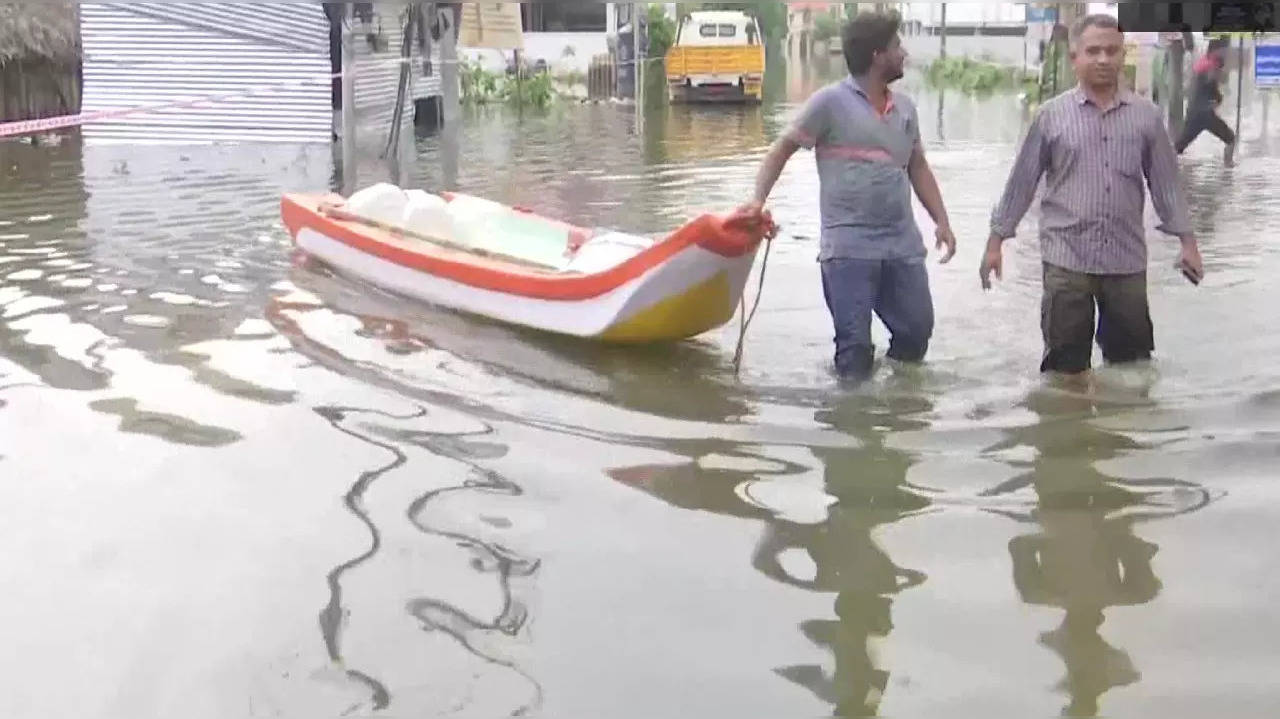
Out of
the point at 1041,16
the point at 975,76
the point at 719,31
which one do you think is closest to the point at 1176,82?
the point at 1041,16

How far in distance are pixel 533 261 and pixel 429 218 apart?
3.56 feet

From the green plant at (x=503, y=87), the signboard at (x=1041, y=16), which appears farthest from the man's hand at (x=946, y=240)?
the green plant at (x=503, y=87)

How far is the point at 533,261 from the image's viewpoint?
787 centimetres

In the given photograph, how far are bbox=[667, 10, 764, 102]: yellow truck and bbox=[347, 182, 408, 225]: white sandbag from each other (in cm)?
2061

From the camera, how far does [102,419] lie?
234 inches

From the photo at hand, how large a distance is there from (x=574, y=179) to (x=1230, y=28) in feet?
36.4

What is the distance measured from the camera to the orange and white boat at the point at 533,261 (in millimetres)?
6742

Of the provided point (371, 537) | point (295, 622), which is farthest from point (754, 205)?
point (295, 622)

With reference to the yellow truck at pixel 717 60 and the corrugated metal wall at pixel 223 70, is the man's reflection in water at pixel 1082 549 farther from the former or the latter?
the yellow truck at pixel 717 60

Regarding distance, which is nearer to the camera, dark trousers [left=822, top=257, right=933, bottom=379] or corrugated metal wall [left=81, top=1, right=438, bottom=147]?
dark trousers [left=822, top=257, right=933, bottom=379]

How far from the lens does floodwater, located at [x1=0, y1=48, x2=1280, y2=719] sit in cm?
351

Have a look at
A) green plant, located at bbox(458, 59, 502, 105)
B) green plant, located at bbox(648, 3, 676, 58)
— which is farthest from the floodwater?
green plant, located at bbox(648, 3, 676, 58)

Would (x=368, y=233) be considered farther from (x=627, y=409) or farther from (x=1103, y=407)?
(x=1103, y=407)

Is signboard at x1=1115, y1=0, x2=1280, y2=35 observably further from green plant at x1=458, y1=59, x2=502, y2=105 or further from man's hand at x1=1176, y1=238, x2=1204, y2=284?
green plant at x1=458, y1=59, x2=502, y2=105
